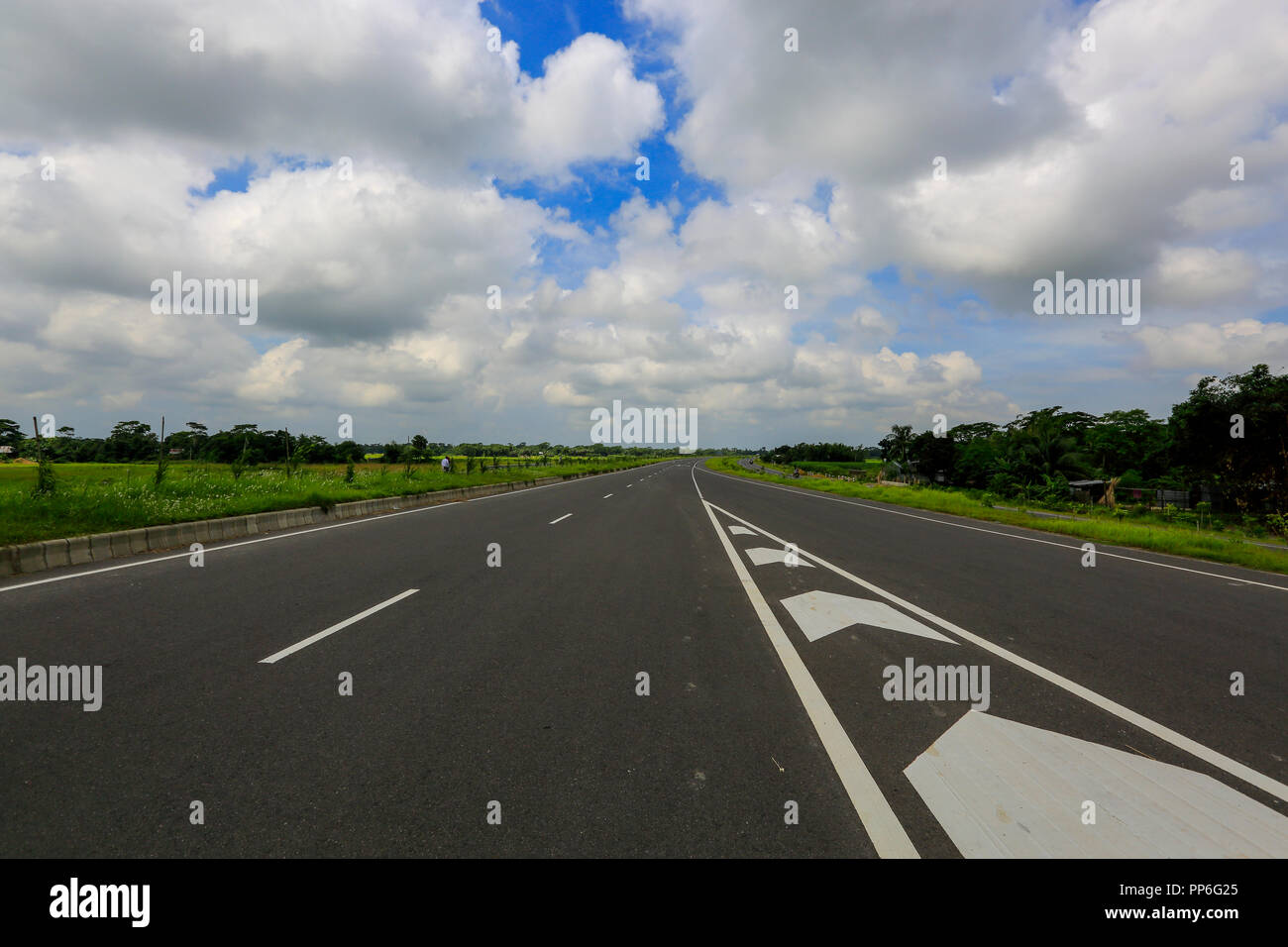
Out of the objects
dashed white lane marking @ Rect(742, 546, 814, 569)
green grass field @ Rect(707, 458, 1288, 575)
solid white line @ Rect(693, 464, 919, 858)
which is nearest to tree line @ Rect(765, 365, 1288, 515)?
green grass field @ Rect(707, 458, 1288, 575)

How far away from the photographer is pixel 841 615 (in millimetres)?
5648

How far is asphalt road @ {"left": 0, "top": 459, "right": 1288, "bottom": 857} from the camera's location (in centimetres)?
231

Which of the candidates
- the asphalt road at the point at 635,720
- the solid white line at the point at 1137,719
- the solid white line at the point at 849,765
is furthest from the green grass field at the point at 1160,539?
the solid white line at the point at 849,765

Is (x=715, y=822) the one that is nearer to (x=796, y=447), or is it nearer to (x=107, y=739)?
(x=107, y=739)

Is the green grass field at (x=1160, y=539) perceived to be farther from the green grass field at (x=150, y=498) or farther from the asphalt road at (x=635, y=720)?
the green grass field at (x=150, y=498)

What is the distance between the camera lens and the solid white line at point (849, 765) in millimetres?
2217

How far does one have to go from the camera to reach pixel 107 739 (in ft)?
9.80

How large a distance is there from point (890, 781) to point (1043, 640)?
3427 millimetres

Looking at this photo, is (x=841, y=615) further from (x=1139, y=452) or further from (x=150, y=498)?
(x=1139, y=452)

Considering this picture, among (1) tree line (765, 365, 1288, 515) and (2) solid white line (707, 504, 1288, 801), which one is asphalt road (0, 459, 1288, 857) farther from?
(1) tree line (765, 365, 1288, 515)

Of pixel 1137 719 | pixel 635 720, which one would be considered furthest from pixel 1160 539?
pixel 635 720

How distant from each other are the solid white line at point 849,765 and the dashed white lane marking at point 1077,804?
24 cm

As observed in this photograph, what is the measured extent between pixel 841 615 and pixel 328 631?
5.23m
